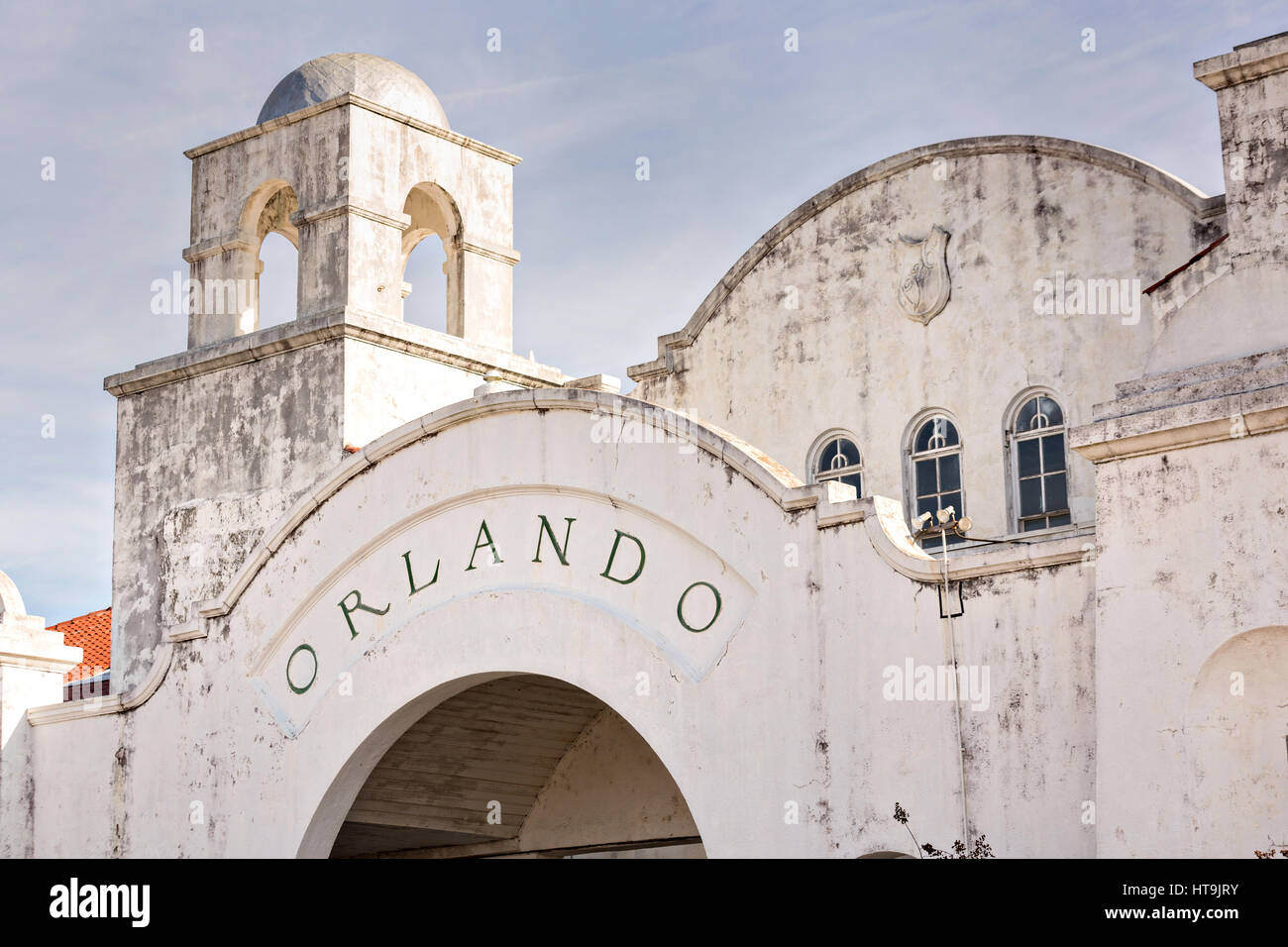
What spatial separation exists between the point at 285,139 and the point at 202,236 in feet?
5.51

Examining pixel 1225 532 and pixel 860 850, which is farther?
pixel 860 850

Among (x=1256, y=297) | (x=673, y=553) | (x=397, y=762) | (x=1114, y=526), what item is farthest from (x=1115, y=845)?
(x=397, y=762)

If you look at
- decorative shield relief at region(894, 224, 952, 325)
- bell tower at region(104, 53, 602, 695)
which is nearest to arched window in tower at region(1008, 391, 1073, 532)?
decorative shield relief at region(894, 224, 952, 325)

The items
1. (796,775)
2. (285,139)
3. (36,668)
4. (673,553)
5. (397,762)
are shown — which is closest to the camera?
(796,775)

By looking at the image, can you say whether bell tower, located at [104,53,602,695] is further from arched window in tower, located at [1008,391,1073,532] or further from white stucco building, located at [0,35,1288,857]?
arched window in tower, located at [1008,391,1073,532]

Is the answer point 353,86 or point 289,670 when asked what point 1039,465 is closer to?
point 289,670

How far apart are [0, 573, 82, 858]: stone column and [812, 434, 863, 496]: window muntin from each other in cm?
821

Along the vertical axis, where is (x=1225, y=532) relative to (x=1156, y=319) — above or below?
below

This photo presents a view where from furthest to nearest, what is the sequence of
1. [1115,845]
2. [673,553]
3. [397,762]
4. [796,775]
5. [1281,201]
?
1. [397,762]
2. [673,553]
3. [796,775]
4. [1281,201]
5. [1115,845]

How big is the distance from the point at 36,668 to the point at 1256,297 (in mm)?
13133
